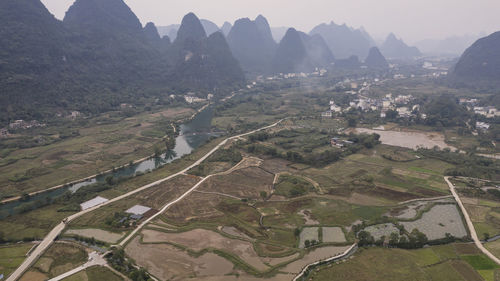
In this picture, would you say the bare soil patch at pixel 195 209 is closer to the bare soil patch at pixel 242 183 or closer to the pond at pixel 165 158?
the bare soil patch at pixel 242 183

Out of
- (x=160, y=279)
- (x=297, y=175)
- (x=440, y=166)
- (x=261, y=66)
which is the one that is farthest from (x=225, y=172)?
(x=261, y=66)

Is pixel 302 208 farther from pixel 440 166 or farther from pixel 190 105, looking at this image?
pixel 190 105

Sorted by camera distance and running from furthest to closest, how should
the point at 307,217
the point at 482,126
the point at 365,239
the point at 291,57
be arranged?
the point at 291,57
the point at 482,126
the point at 307,217
the point at 365,239

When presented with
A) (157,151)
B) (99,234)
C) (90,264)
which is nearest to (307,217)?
(90,264)

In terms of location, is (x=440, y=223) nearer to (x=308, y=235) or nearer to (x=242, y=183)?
(x=308, y=235)

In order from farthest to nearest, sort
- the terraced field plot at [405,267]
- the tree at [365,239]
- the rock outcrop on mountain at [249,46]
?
the rock outcrop on mountain at [249,46] < the tree at [365,239] < the terraced field plot at [405,267]

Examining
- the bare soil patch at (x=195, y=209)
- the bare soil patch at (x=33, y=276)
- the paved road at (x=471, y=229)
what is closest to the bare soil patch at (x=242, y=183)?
the bare soil patch at (x=195, y=209)

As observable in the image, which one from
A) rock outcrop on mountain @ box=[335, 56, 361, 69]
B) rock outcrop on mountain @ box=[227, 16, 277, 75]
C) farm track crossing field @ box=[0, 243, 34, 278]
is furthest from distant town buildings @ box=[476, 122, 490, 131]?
rock outcrop on mountain @ box=[335, 56, 361, 69]
